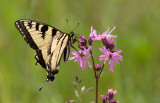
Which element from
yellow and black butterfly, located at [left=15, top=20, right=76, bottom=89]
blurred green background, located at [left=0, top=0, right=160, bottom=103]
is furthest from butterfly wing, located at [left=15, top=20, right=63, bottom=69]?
blurred green background, located at [left=0, top=0, right=160, bottom=103]

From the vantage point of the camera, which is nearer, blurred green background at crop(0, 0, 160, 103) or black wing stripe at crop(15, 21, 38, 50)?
black wing stripe at crop(15, 21, 38, 50)

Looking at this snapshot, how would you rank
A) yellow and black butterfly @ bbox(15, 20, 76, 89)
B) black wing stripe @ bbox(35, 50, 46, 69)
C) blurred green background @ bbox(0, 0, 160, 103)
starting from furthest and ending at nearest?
blurred green background @ bbox(0, 0, 160, 103) → black wing stripe @ bbox(35, 50, 46, 69) → yellow and black butterfly @ bbox(15, 20, 76, 89)

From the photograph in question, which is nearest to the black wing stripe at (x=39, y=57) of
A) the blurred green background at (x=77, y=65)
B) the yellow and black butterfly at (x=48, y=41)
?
the yellow and black butterfly at (x=48, y=41)

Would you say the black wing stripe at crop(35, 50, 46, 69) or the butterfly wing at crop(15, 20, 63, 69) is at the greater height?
the butterfly wing at crop(15, 20, 63, 69)

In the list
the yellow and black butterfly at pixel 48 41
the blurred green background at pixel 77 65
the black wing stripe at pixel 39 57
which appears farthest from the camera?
the blurred green background at pixel 77 65

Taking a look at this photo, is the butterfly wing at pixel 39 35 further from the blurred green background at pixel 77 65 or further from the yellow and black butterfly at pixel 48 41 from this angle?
the blurred green background at pixel 77 65

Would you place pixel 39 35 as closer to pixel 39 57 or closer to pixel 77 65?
pixel 39 57

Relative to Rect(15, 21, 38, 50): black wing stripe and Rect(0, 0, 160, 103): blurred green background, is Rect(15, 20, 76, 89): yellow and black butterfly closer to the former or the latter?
Rect(15, 21, 38, 50): black wing stripe

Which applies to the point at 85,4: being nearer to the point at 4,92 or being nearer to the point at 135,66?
the point at 135,66
